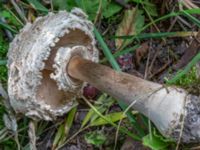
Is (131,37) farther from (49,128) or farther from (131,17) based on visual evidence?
(49,128)

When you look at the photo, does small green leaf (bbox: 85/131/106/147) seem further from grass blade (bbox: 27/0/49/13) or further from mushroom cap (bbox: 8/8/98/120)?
grass blade (bbox: 27/0/49/13)

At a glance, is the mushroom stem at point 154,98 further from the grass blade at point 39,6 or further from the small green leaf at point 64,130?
the grass blade at point 39,6

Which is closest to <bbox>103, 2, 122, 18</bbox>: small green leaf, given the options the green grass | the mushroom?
the green grass

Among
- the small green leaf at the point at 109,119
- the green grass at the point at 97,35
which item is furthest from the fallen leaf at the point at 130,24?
the small green leaf at the point at 109,119

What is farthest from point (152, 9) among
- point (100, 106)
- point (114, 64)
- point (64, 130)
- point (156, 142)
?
point (156, 142)

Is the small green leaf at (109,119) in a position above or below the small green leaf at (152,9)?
below
